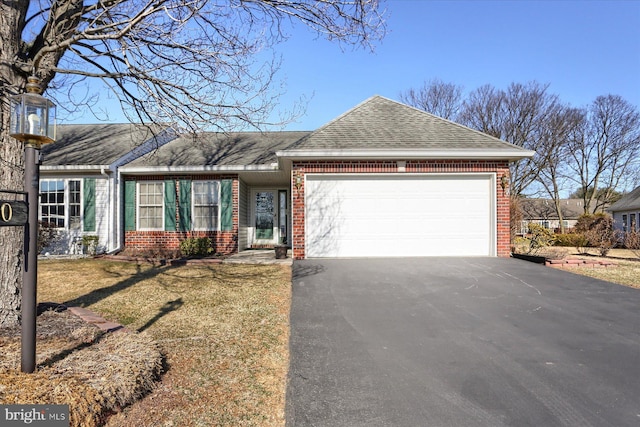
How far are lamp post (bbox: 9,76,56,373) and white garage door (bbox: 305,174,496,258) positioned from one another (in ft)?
23.3

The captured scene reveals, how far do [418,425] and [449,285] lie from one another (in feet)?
14.9

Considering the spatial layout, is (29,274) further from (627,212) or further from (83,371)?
(627,212)

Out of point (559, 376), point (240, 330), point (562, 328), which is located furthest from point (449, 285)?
point (240, 330)

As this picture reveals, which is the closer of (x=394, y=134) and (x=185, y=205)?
(x=394, y=134)

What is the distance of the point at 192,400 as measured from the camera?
2727 mm

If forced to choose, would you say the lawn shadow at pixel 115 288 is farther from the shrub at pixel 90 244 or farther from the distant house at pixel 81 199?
the distant house at pixel 81 199

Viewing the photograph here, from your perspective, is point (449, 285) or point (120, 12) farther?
point (449, 285)

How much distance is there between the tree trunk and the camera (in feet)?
12.6

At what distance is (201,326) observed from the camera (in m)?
4.45

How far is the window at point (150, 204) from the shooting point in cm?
1167

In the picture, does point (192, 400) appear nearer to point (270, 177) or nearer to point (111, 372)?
point (111, 372)

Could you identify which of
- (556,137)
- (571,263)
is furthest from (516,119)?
(571,263)

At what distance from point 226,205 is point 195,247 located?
165 cm

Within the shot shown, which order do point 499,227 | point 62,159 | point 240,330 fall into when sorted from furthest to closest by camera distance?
point 62,159 → point 499,227 → point 240,330
